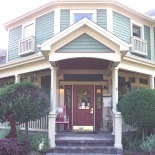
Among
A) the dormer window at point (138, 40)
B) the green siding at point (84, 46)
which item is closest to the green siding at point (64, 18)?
the green siding at point (84, 46)

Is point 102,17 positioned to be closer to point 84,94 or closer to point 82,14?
point 82,14

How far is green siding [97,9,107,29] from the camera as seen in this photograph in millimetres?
10547

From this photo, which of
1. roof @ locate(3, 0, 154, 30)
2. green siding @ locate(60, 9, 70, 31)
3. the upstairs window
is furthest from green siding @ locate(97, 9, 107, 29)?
the upstairs window

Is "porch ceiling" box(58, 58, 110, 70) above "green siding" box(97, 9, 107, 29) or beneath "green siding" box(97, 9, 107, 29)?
beneath

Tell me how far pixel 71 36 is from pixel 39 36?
13.0ft

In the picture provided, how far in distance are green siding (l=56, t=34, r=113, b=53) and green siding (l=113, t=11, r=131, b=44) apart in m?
3.02

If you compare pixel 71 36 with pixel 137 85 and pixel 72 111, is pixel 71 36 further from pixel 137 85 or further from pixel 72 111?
pixel 137 85

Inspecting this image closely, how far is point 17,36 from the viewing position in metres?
12.6

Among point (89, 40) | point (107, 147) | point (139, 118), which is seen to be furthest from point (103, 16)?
point (107, 147)

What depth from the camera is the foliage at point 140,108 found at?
741 cm

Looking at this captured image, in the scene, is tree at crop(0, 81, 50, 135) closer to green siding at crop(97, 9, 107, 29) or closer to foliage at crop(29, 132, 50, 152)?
foliage at crop(29, 132, 50, 152)

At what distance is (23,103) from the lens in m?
7.57

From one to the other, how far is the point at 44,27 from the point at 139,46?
4720mm

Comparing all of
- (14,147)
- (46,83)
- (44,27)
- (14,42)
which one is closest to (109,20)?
(44,27)
